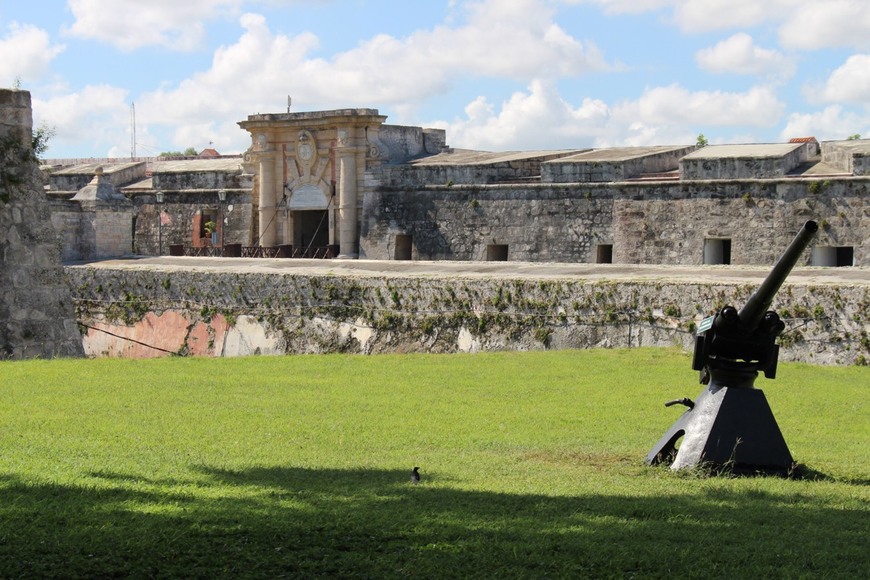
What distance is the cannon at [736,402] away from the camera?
8320mm

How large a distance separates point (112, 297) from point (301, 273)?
4.06 m

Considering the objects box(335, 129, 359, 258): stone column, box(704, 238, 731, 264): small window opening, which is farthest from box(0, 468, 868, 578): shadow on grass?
box(335, 129, 359, 258): stone column

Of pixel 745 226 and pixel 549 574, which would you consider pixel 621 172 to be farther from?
pixel 549 574

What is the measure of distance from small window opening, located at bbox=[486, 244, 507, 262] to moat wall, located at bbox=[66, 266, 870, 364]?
884 cm

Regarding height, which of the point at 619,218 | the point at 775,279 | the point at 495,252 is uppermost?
the point at 619,218

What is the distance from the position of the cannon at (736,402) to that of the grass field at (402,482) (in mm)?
242

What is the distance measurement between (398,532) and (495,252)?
22.7 meters

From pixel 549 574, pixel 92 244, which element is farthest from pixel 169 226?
pixel 549 574

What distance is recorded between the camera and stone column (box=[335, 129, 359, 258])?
31.8m

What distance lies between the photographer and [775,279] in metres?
7.95

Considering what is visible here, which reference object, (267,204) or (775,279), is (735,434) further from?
(267,204)

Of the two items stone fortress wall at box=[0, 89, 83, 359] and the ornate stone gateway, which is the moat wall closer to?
stone fortress wall at box=[0, 89, 83, 359]

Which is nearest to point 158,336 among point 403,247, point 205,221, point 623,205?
point 403,247

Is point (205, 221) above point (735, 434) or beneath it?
above
